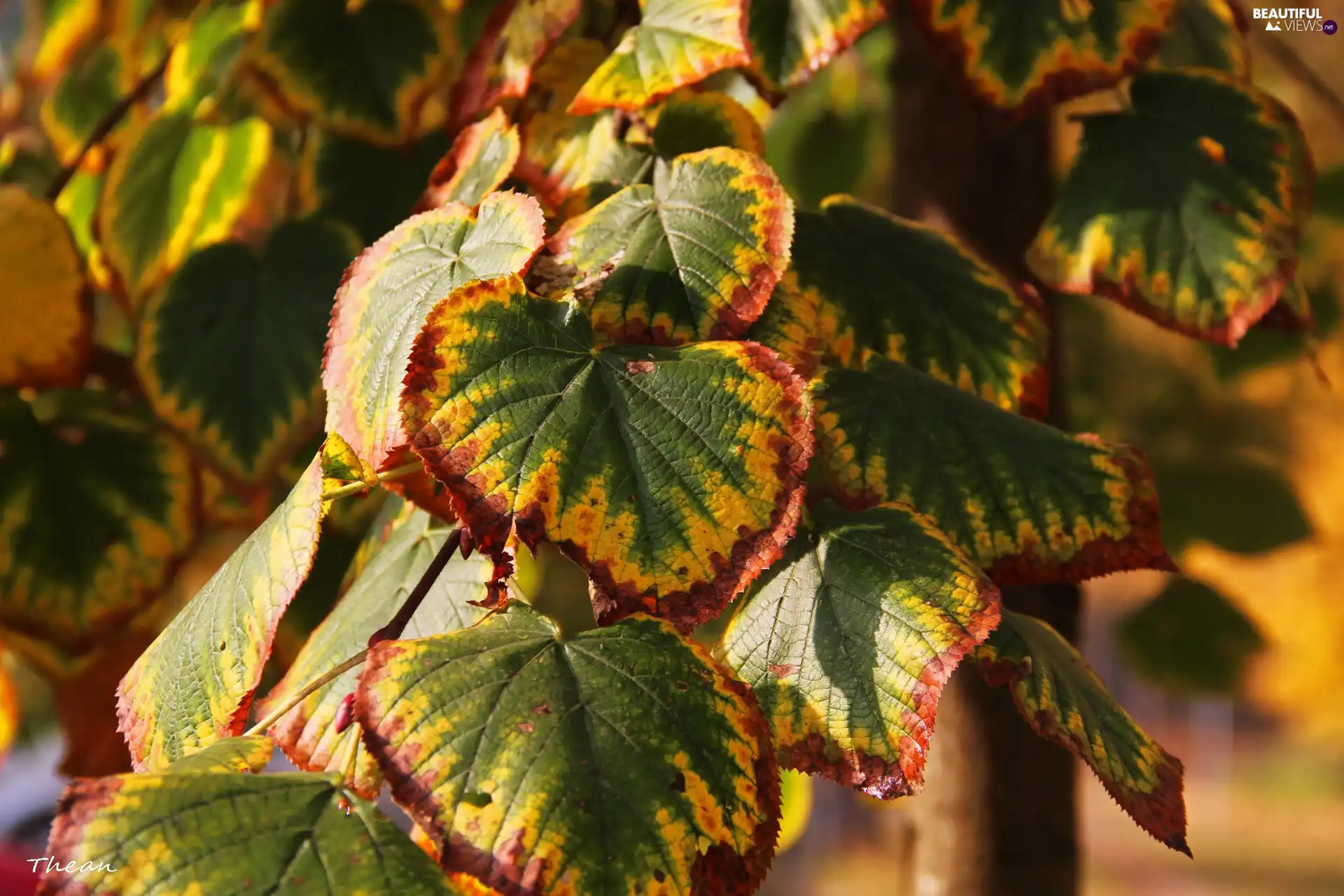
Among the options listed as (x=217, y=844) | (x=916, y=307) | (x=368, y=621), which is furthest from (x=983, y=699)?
(x=217, y=844)

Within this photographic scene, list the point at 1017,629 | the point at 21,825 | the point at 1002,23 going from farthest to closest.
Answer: the point at 21,825 → the point at 1002,23 → the point at 1017,629

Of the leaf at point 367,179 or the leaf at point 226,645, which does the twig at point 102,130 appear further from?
the leaf at point 226,645

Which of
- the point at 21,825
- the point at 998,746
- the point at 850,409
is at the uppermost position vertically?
the point at 850,409

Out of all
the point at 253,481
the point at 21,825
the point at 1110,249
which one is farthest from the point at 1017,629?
the point at 21,825

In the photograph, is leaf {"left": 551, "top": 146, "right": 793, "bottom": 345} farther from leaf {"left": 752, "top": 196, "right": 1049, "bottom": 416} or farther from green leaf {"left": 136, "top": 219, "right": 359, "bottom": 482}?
green leaf {"left": 136, "top": 219, "right": 359, "bottom": 482}

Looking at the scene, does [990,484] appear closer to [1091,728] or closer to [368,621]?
[1091,728]

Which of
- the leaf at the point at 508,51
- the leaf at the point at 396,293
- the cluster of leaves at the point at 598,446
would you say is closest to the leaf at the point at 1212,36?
the cluster of leaves at the point at 598,446

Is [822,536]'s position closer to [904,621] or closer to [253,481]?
[904,621]
